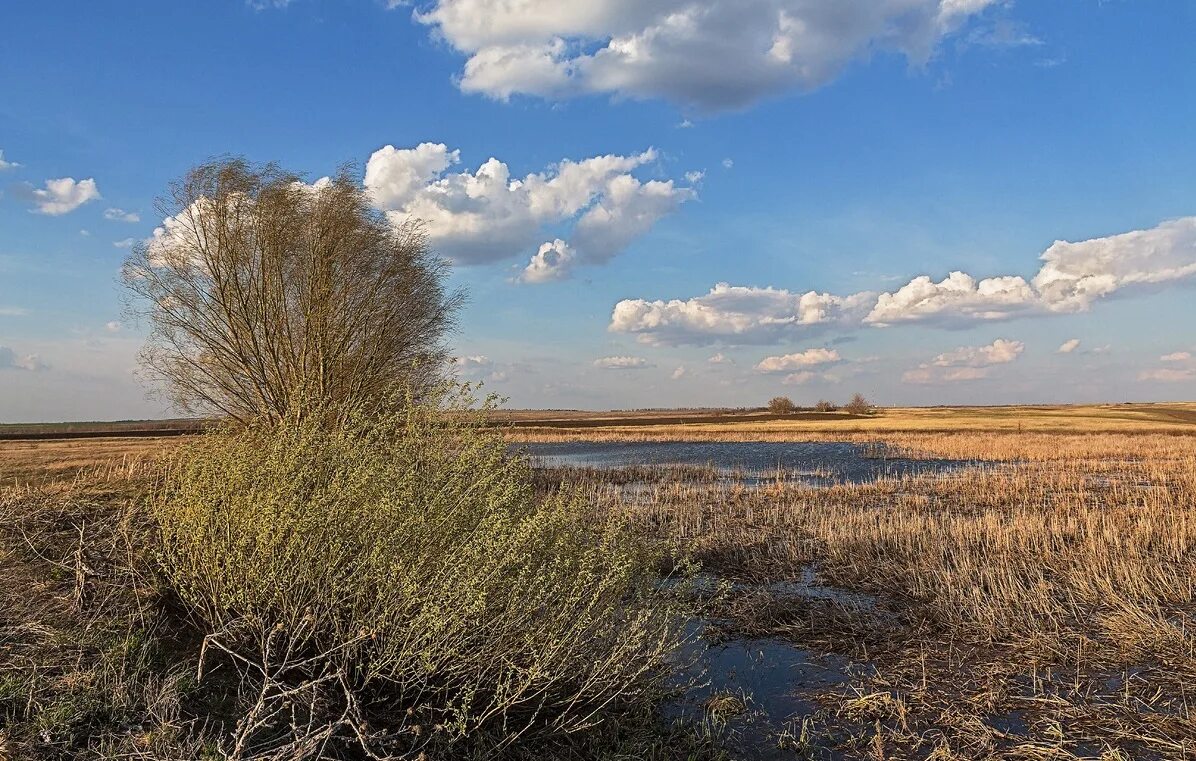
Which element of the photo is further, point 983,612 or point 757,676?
point 983,612

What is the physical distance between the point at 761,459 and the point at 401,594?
3324 centimetres

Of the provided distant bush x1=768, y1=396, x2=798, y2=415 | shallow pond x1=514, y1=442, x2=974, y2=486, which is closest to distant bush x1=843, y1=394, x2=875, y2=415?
distant bush x1=768, y1=396, x2=798, y2=415

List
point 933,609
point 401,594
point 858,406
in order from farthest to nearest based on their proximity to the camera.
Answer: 1. point 858,406
2. point 933,609
3. point 401,594

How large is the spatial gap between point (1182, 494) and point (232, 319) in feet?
93.6

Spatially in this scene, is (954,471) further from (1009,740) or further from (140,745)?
(140,745)

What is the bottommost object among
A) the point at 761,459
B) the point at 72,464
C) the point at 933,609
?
the point at 761,459

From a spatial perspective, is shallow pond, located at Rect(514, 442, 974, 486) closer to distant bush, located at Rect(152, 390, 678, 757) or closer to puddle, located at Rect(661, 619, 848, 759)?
puddle, located at Rect(661, 619, 848, 759)

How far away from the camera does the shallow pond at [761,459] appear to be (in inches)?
1131

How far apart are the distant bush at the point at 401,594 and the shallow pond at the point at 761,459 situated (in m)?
21.0

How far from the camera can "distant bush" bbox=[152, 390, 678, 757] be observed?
16.9 ft

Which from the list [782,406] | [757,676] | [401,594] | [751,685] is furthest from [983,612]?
[782,406]

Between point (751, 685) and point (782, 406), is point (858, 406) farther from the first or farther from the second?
point (751, 685)

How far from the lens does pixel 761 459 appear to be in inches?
1451

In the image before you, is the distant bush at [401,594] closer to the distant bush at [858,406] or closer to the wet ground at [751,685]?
the wet ground at [751,685]
